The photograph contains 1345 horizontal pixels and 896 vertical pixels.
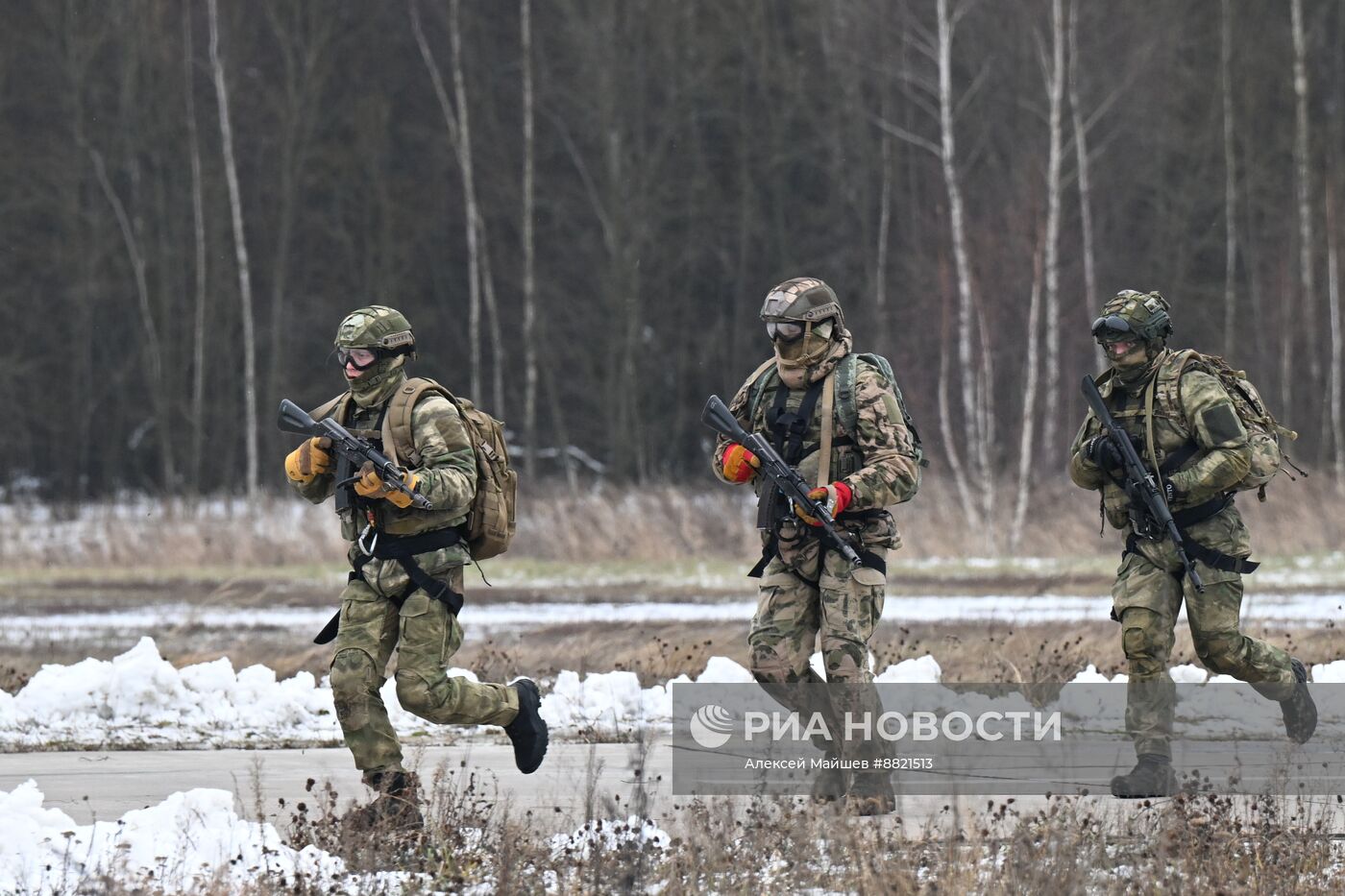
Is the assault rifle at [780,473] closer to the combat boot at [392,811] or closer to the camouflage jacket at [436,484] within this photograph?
the camouflage jacket at [436,484]

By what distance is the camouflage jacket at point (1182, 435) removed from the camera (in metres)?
7.97

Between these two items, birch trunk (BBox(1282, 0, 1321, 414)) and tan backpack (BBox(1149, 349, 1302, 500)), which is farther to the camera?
birch trunk (BBox(1282, 0, 1321, 414))

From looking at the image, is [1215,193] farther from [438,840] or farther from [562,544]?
[438,840]

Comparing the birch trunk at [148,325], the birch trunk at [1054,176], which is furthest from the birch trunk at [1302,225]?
the birch trunk at [148,325]

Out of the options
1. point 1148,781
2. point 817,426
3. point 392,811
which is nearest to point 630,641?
point 1148,781

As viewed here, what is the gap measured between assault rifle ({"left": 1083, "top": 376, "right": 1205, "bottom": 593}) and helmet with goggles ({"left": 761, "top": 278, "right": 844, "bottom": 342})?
1.21 metres

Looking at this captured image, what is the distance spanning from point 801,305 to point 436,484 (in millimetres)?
1568

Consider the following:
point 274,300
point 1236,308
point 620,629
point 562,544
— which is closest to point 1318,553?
point 562,544

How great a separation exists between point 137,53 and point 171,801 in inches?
1076

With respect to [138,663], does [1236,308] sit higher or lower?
higher

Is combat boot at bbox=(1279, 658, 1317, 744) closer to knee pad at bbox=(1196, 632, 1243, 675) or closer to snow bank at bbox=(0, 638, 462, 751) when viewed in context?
knee pad at bbox=(1196, 632, 1243, 675)

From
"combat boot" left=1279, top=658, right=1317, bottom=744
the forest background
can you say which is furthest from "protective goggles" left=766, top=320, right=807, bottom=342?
the forest background

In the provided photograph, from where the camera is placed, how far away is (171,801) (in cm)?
666

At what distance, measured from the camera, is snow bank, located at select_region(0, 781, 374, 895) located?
5.95 m
